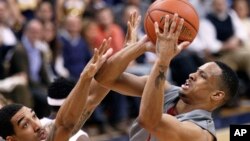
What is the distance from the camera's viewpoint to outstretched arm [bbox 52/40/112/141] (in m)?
4.25

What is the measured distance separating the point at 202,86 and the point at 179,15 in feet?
1.66

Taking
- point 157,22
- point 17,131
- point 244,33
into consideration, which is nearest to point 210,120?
point 157,22

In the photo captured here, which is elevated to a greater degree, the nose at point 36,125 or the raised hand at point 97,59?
the raised hand at point 97,59

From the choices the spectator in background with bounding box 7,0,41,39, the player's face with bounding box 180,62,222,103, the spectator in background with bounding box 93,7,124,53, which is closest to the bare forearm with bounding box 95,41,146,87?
the player's face with bounding box 180,62,222,103

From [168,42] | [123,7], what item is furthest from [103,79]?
[123,7]

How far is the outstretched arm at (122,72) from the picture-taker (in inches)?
183

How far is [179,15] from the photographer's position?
4.41m

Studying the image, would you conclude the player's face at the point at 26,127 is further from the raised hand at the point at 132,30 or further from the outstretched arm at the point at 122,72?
A: the raised hand at the point at 132,30

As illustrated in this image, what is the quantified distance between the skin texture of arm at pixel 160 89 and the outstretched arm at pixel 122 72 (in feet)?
1.38

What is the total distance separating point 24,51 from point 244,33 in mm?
3732

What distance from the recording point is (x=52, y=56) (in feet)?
30.2

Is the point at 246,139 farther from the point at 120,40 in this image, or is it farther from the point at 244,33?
the point at 244,33

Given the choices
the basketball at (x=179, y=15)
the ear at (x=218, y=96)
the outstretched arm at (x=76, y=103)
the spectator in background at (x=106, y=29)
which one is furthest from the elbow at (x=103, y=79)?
the spectator in background at (x=106, y=29)

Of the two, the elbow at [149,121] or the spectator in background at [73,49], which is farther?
the spectator in background at [73,49]
